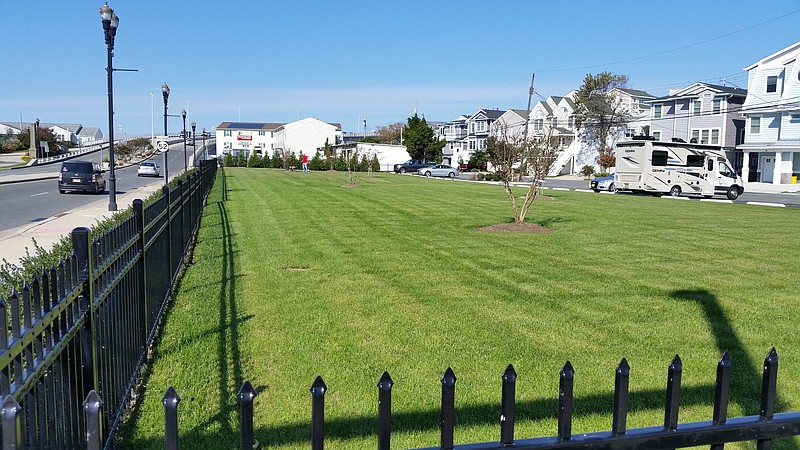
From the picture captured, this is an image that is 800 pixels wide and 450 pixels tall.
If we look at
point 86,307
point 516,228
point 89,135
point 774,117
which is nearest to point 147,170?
point 516,228

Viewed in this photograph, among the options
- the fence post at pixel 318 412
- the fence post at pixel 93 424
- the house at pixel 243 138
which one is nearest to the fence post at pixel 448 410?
the fence post at pixel 318 412

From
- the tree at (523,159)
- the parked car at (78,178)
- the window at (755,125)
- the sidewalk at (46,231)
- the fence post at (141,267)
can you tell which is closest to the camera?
the fence post at (141,267)

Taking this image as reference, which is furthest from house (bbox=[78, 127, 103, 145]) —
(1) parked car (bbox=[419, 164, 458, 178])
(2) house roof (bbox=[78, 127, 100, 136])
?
(1) parked car (bbox=[419, 164, 458, 178])

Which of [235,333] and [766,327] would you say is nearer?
[235,333]

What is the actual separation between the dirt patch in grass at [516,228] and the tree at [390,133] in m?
103

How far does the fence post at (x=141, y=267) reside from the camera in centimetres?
602

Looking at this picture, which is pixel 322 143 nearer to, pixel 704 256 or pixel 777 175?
pixel 777 175

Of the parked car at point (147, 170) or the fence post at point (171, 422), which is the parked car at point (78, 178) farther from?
the fence post at point (171, 422)

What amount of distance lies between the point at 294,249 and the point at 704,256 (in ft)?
27.6

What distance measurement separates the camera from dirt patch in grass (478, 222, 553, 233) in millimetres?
17172

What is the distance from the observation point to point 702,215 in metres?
23.5

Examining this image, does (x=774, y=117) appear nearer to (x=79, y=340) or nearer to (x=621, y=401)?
(x=621, y=401)

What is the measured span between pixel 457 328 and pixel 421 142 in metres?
82.1

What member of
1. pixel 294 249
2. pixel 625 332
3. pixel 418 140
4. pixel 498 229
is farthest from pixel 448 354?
pixel 418 140
